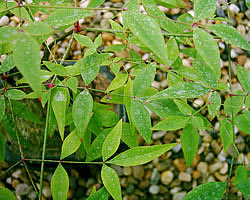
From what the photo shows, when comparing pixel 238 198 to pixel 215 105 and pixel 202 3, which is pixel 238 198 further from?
pixel 202 3

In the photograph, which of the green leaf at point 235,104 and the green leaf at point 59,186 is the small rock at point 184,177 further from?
the green leaf at point 59,186

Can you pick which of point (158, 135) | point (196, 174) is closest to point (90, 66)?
point (158, 135)

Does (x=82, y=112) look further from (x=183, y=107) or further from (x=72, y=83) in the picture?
(x=183, y=107)

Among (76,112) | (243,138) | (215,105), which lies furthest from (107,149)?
(243,138)

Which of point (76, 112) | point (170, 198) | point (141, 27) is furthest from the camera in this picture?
point (170, 198)

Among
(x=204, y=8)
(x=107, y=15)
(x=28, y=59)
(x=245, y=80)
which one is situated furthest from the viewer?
(x=107, y=15)

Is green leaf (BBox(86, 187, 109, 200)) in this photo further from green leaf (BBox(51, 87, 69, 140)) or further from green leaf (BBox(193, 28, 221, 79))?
green leaf (BBox(193, 28, 221, 79))

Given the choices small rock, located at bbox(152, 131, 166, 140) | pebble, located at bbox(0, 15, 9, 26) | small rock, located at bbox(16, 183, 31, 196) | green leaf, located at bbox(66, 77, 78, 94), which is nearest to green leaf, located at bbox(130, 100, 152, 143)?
green leaf, located at bbox(66, 77, 78, 94)
